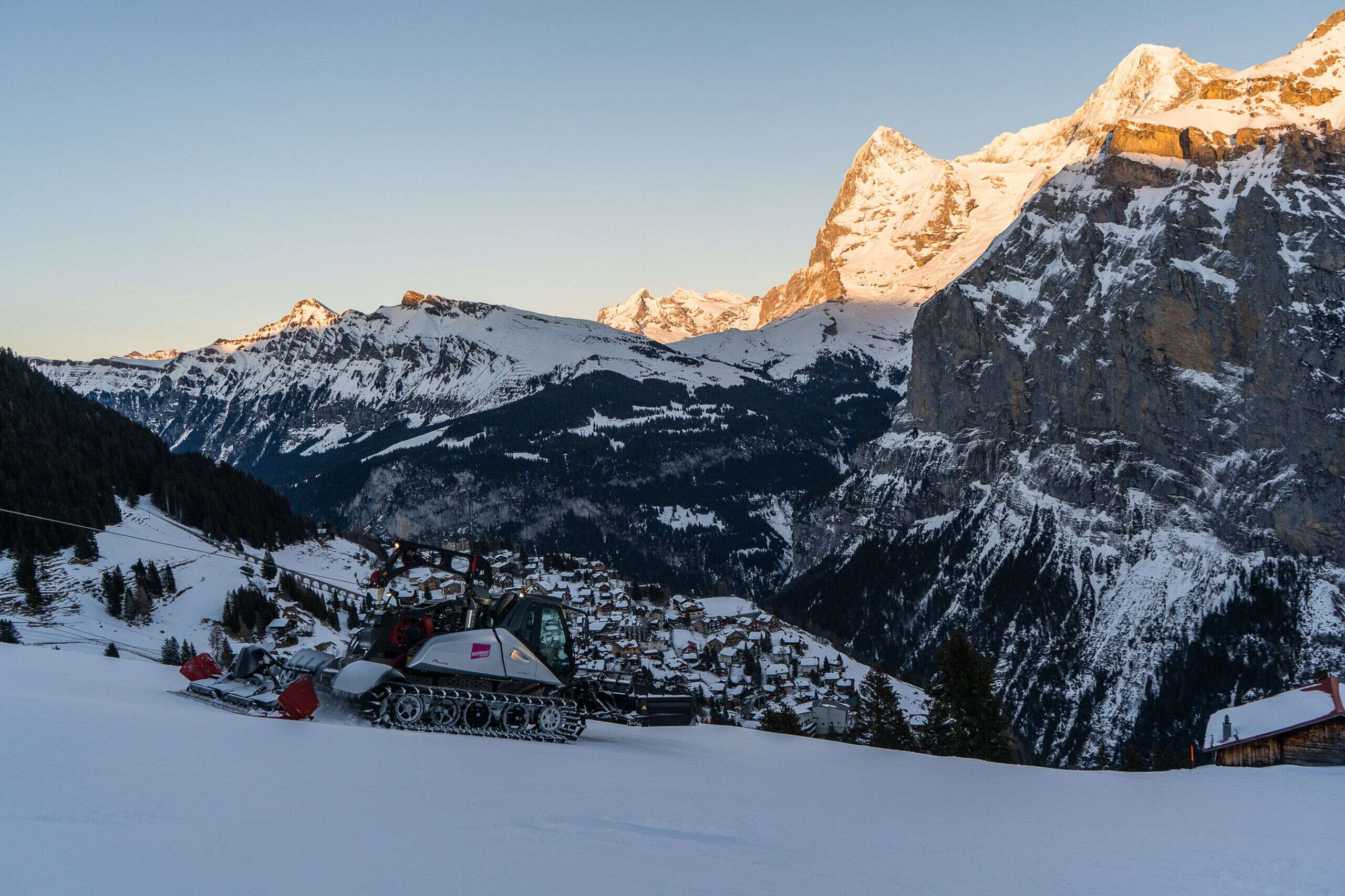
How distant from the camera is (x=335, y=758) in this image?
48.1 feet

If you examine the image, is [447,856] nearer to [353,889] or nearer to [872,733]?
[353,889]

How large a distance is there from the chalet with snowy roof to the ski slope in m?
18.4

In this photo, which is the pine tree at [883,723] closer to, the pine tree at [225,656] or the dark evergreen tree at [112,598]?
the pine tree at [225,656]

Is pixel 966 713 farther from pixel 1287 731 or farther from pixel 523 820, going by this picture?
pixel 523 820

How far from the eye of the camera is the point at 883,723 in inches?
2143

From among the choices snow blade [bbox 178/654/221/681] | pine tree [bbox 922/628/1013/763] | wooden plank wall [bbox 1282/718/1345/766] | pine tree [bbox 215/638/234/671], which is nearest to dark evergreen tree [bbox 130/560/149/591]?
pine tree [bbox 215/638/234/671]

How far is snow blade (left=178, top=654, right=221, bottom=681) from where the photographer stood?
23391mm

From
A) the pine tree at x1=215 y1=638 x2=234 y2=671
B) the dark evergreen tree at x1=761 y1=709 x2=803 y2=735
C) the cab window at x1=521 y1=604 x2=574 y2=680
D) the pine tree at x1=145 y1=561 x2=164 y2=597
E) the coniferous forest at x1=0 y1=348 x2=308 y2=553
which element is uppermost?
the coniferous forest at x1=0 y1=348 x2=308 y2=553

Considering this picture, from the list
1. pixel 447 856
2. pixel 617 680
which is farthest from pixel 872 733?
pixel 447 856

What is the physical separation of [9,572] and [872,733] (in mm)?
48548

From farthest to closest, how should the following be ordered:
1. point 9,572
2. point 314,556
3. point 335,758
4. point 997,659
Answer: point 997,659, point 314,556, point 9,572, point 335,758

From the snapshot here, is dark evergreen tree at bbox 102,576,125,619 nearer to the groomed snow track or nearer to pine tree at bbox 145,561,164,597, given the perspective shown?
pine tree at bbox 145,561,164,597

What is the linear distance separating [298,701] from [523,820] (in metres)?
9.82

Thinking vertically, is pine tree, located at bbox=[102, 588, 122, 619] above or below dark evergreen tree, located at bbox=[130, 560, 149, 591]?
below
